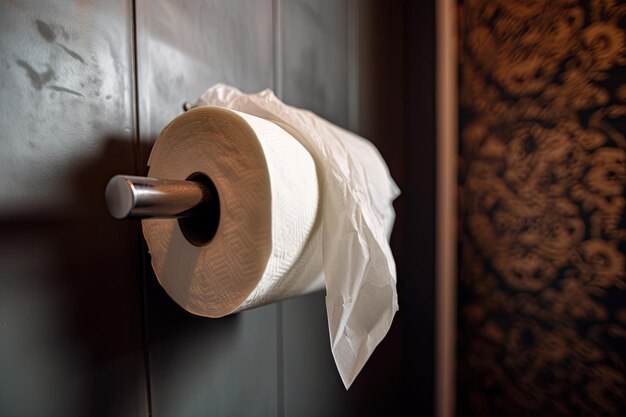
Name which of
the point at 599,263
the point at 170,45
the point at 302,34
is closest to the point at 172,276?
the point at 170,45

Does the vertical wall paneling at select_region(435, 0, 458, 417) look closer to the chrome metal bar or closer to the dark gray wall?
the dark gray wall

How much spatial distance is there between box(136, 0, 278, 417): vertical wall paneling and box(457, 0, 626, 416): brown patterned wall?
48cm

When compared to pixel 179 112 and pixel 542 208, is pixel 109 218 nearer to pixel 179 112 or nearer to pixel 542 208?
pixel 179 112

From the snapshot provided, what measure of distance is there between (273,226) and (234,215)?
0.03 meters

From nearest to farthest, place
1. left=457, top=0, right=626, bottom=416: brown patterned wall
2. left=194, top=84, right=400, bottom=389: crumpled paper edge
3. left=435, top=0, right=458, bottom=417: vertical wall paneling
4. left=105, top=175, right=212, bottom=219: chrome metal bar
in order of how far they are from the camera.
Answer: left=105, top=175, right=212, bottom=219: chrome metal bar → left=194, top=84, right=400, bottom=389: crumpled paper edge → left=457, top=0, right=626, bottom=416: brown patterned wall → left=435, top=0, right=458, bottom=417: vertical wall paneling

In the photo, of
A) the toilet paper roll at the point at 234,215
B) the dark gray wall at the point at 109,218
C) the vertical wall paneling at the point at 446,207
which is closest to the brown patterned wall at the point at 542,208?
the vertical wall paneling at the point at 446,207

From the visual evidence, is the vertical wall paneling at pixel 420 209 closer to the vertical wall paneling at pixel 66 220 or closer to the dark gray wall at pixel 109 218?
the dark gray wall at pixel 109 218

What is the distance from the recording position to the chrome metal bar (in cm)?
21

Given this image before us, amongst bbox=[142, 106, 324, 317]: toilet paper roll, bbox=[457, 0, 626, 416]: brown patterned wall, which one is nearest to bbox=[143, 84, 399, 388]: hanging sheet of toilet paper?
bbox=[142, 106, 324, 317]: toilet paper roll

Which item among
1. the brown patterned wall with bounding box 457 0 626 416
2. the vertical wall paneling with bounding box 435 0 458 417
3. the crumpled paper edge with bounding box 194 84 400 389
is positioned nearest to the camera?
the crumpled paper edge with bounding box 194 84 400 389

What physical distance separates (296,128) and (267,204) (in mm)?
113

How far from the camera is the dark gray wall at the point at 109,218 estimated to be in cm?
25

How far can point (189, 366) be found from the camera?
375 millimetres

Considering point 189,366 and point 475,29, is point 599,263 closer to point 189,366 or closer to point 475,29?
point 475,29
